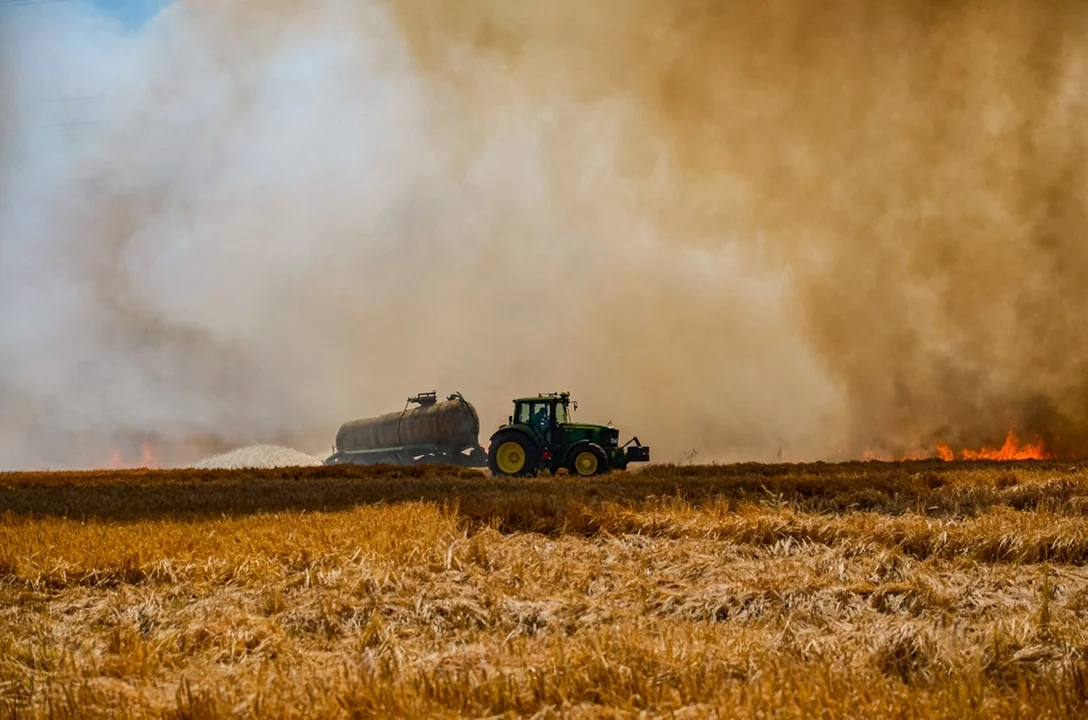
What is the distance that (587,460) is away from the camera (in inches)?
1025

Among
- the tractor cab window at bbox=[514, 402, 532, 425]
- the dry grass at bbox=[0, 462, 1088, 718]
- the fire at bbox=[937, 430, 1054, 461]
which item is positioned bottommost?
the dry grass at bbox=[0, 462, 1088, 718]

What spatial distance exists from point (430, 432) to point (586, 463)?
14261 millimetres

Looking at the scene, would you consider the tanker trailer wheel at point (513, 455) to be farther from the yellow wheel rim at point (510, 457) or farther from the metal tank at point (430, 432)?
the metal tank at point (430, 432)

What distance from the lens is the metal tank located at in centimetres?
3894

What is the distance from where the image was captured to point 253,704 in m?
5.57

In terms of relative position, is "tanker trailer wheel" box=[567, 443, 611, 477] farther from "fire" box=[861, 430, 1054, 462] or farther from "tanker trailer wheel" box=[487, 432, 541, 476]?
"fire" box=[861, 430, 1054, 462]

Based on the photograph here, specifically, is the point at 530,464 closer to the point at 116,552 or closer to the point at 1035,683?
the point at 116,552

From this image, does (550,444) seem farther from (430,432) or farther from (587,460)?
(430,432)

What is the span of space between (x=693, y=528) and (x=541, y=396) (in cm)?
1544

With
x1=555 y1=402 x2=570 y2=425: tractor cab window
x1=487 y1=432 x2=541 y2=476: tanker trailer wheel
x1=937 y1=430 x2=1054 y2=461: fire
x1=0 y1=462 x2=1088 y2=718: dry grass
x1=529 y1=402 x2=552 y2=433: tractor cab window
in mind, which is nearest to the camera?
x1=0 y1=462 x2=1088 y2=718: dry grass

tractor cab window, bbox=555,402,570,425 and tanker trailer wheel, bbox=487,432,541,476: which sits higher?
tractor cab window, bbox=555,402,570,425

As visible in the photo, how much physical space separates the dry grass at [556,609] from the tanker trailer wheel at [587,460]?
10.8 meters

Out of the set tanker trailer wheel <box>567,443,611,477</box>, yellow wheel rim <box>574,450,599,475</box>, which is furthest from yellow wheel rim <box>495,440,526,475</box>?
yellow wheel rim <box>574,450,599,475</box>

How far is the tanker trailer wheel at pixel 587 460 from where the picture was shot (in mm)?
25625
